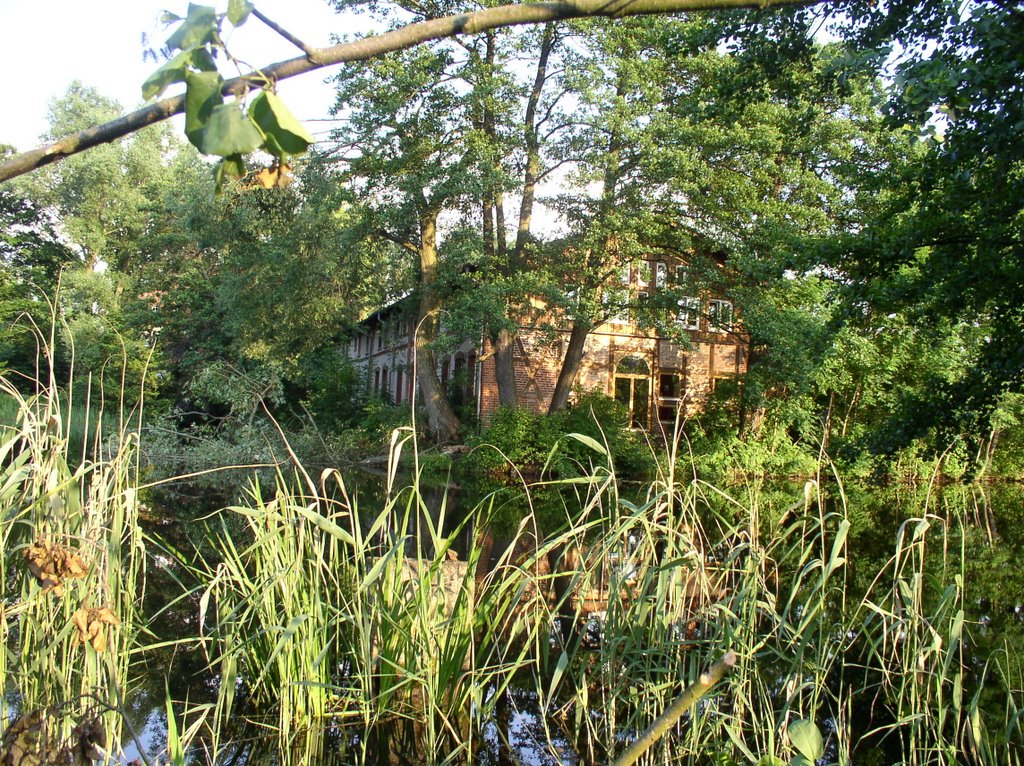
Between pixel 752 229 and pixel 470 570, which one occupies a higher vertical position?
pixel 752 229

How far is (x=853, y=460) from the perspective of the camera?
9.20 metres

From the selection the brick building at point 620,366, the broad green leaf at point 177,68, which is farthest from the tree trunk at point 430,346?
the broad green leaf at point 177,68

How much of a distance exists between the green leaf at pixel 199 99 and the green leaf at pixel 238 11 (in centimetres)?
5

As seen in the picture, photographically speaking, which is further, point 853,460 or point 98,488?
point 853,460

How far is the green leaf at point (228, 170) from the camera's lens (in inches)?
33.1

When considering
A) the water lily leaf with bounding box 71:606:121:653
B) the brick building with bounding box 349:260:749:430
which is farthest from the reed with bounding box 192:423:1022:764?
the brick building with bounding box 349:260:749:430

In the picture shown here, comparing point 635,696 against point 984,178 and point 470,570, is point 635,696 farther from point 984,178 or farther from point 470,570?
point 984,178

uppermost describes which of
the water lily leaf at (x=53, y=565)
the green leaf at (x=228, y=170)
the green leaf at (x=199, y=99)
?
the green leaf at (x=199, y=99)

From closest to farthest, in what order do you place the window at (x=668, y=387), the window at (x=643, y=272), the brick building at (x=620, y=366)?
the window at (x=643, y=272), the brick building at (x=620, y=366), the window at (x=668, y=387)

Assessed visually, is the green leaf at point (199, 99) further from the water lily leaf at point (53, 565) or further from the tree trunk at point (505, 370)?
the tree trunk at point (505, 370)

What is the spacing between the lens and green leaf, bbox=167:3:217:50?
80 cm

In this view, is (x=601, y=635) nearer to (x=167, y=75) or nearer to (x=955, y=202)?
(x=167, y=75)

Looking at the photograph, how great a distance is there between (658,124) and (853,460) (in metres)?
9.10

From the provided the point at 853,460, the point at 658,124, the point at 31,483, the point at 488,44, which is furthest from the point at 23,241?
the point at 31,483
